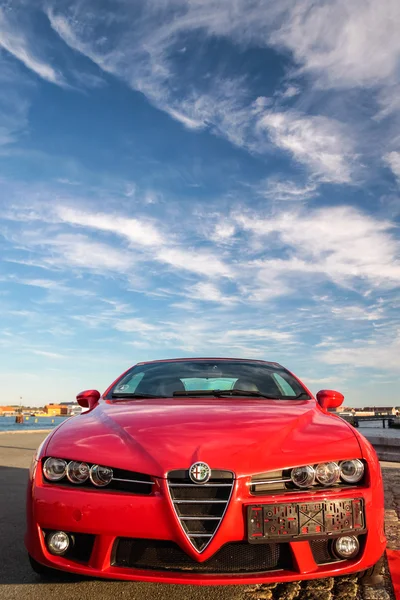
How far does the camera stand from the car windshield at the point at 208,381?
376 cm

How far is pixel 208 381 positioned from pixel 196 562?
193 centimetres

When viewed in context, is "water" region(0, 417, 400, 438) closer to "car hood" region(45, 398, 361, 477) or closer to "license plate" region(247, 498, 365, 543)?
"car hood" region(45, 398, 361, 477)

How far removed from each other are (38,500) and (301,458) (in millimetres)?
1303

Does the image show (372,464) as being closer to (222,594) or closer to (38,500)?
(222,594)

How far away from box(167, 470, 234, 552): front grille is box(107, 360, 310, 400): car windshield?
1322 millimetres

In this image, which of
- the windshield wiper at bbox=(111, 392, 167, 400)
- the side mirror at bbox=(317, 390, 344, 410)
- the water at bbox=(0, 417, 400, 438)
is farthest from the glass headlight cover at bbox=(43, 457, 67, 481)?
the water at bbox=(0, 417, 400, 438)

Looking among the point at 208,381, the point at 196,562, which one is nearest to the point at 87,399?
the point at 208,381

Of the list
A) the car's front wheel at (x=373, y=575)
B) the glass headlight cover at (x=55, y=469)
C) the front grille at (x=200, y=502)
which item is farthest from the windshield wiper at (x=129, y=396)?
the car's front wheel at (x=373, y=575)

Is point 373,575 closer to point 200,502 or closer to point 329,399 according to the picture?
point 200,502

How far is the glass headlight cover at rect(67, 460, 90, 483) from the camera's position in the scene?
2.51 meters

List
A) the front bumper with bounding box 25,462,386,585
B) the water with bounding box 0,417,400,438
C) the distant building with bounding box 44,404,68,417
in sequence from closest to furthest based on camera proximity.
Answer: the front bumper with bounding box 25,462,386,585
the water with bounding box 0,417,400,438
the distant building with bounding box 44,404,68,417

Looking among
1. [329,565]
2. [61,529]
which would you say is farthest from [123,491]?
[329,565]

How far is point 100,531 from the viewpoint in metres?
2.36

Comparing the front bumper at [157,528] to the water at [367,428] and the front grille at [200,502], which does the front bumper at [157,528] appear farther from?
the water at [367,428]
